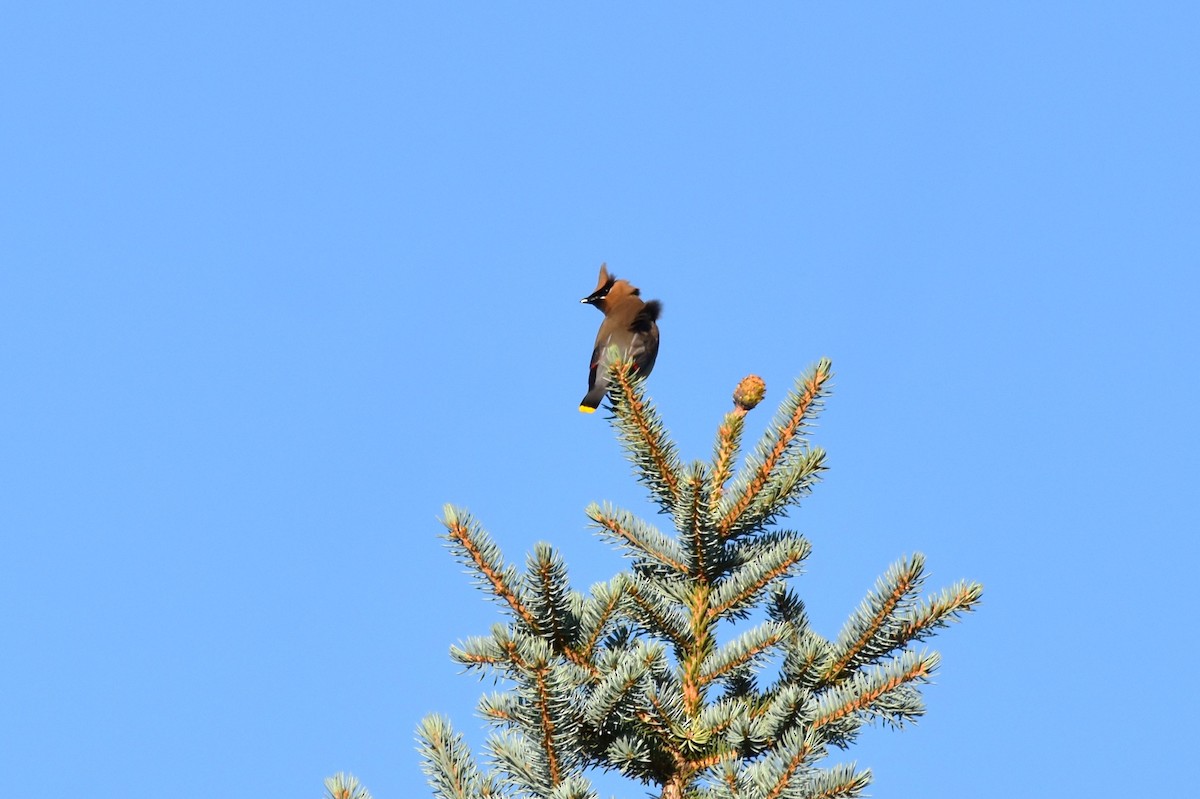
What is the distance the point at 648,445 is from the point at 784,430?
306 mm

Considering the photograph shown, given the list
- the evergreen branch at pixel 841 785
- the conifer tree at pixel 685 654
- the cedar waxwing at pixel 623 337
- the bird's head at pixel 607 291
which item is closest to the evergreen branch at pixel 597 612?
the conifer tree at pixel 685 654

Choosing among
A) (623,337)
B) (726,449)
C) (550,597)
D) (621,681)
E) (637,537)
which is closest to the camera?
(621,681)

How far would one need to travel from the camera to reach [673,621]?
298cm

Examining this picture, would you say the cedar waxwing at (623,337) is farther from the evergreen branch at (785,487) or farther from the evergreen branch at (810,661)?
the evergreen branch at (810,661)

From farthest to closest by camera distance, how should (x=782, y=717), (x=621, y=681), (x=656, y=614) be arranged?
(x=656, y=614) < (x=782, y=717) < (x=621, y=681)

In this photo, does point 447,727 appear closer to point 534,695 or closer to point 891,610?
point 534,695

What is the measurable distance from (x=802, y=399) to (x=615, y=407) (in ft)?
1.38

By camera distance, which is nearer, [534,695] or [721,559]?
[534,695]

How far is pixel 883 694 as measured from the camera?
109 inches

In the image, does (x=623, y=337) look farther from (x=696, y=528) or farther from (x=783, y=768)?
(x=783, y=768)

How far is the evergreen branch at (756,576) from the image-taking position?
296 cm

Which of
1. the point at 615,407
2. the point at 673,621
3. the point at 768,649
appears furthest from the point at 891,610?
the point at 615,407

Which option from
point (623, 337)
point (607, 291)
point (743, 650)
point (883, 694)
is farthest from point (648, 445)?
point (607, 291)

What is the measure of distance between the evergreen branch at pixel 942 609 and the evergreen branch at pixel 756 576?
249mm
